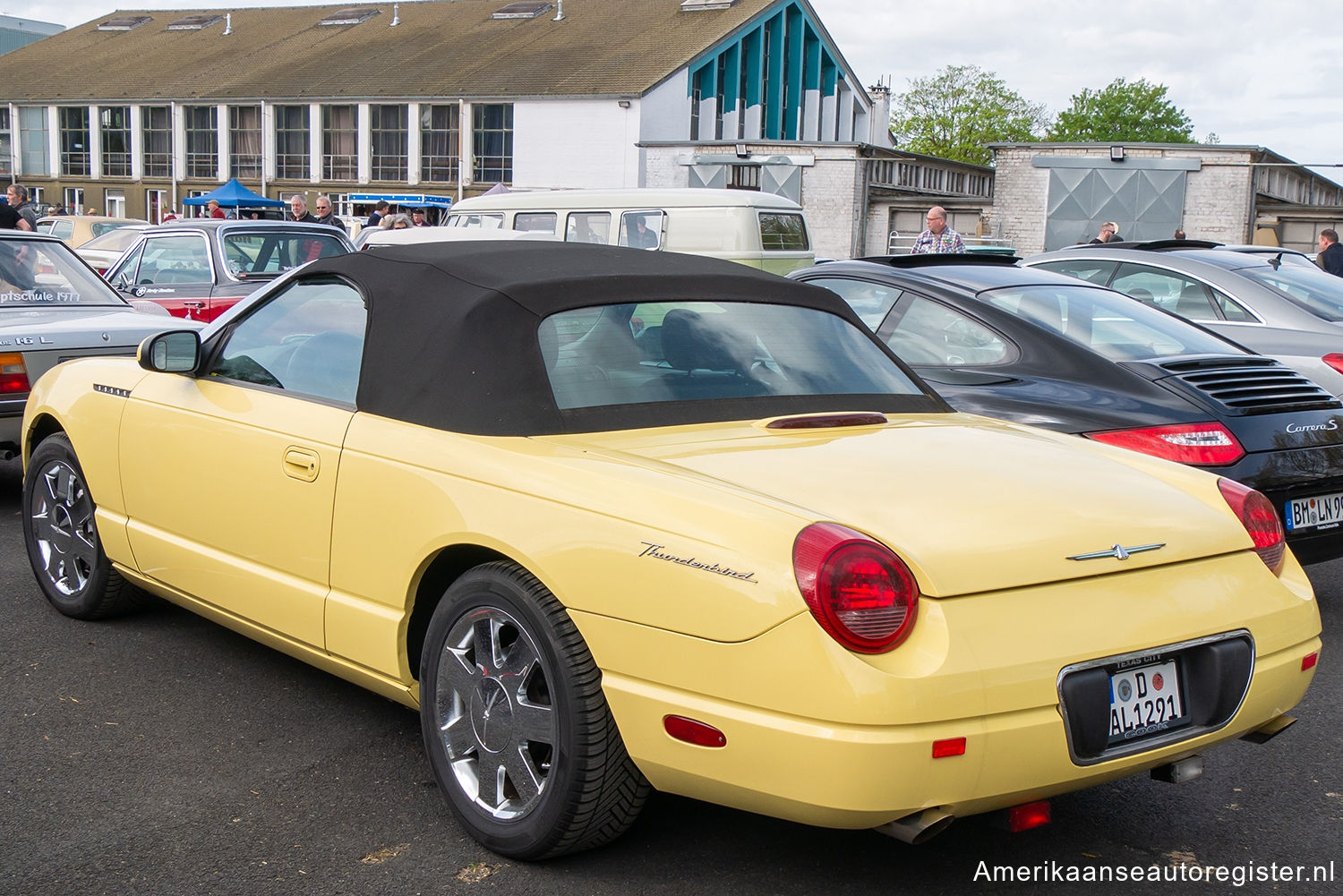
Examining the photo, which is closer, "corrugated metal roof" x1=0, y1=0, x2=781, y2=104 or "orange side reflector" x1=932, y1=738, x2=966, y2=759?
"orange side reflector" x1=932, y1=738, x2=966, y2=759

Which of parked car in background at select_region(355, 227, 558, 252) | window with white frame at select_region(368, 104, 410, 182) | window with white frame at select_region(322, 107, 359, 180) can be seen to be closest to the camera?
parked car in background at select_region(355, 227, 558, 252)

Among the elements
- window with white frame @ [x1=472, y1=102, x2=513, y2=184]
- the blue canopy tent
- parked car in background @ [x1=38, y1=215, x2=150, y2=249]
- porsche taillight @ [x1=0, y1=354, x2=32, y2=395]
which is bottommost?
porsche taillight @ [x1=0, y1=354, x2=32, y2=395]

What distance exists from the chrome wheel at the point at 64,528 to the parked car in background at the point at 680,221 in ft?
41.4

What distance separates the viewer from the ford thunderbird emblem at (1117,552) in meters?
2.88

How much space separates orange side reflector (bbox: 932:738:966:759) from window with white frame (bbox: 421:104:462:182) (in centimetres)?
4894

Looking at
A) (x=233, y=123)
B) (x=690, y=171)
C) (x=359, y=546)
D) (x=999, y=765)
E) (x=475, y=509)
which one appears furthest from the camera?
(x=233, y=123)

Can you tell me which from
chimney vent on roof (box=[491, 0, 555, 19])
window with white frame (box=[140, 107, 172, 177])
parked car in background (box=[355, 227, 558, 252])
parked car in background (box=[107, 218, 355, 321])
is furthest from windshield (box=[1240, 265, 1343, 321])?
window with white frame (box=[140, 107, 172, 177])

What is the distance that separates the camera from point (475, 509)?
324cm

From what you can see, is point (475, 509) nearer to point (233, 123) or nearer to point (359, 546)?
point (359, 546)

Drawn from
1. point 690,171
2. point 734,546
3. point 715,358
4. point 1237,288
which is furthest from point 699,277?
point 690,171

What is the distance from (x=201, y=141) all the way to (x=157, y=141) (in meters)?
2.56

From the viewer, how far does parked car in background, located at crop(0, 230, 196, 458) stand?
7.21m

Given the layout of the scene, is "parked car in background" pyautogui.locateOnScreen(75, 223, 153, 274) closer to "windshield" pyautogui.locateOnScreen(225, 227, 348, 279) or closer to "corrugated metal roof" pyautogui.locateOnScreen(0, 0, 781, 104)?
Result: "windshield" pyautogui.locateOnScreen(225, 227, 348, 279)

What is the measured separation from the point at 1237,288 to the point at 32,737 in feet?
24.7
